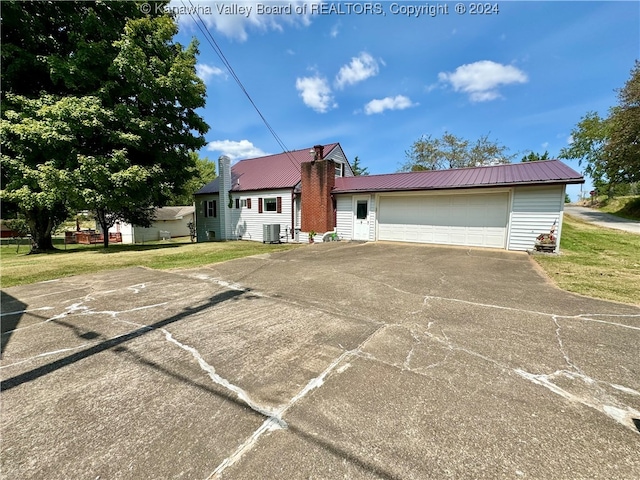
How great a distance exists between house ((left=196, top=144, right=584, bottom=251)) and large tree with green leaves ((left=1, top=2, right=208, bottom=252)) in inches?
232

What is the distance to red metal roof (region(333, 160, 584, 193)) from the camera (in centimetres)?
985

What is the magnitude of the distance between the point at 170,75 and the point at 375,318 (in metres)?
14.2

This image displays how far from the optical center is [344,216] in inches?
586

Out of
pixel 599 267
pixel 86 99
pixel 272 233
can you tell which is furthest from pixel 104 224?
pixel 599 267

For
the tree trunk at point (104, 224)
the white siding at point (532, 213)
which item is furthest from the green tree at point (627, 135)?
the tree trunk at point (104, 224)

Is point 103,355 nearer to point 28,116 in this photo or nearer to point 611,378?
point 611,378

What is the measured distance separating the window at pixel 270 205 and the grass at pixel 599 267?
1330 centimetres

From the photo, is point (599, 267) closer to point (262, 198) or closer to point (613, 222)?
point (262, 198)

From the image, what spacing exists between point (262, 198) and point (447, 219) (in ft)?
36.4

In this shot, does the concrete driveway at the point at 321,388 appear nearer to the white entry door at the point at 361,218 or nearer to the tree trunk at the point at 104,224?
the white entry door at the point at 361,218

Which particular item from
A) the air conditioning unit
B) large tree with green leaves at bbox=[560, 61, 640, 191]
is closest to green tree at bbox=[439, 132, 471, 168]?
large tree with green leaves at bbox=[560, 61, 640, 191]

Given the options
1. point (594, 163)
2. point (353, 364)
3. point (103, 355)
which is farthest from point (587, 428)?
point (594, 163)

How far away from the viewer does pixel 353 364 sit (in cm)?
276

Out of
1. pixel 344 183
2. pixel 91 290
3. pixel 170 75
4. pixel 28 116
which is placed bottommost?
pixel 91 290
